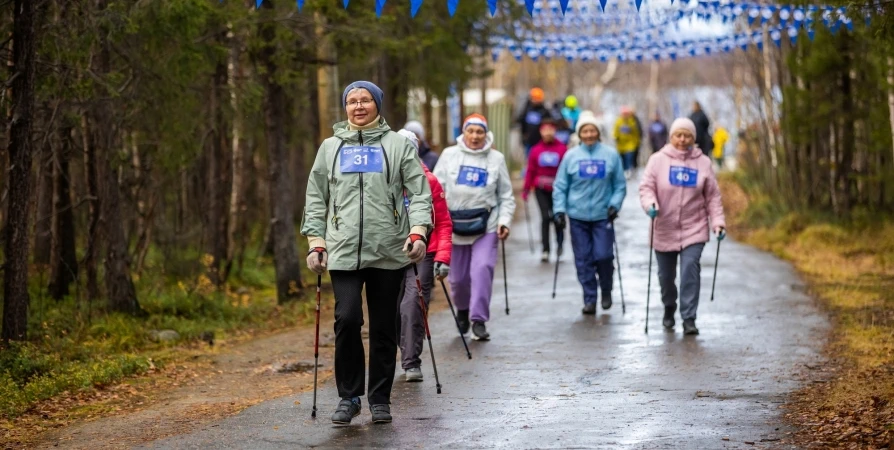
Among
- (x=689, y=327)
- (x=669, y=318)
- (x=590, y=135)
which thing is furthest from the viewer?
(x=590, y=135)

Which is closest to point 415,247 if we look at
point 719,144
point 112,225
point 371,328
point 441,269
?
point 371,328

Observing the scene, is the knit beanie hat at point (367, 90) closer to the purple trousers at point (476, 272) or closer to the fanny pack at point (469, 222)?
the fanny pack at point (469, 222)

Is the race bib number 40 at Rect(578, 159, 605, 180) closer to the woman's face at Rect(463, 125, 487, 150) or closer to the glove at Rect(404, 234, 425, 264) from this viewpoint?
the woman's face at Rect(463, 125, 487, 150)

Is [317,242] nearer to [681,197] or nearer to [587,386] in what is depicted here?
[587,386]

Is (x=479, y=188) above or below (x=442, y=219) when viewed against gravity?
above

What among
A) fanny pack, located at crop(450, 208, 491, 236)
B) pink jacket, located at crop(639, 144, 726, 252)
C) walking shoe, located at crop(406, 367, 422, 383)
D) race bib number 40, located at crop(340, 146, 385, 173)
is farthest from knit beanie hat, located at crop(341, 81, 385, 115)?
pink jacket, located at crop(639, 144, 726, 252)

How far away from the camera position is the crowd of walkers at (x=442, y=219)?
762cm

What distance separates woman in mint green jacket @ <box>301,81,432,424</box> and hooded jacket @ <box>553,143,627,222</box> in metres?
5.61

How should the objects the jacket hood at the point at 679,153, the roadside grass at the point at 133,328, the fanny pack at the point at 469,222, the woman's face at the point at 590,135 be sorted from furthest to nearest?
the woman's face at the point at 590,135 < the jacket hood at the point at 679,153 < the fanny pack at the point at 469,222 < the roadside grass at the point at 133,328

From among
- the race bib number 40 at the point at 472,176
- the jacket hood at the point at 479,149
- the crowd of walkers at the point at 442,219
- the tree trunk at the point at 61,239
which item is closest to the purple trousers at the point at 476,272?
the crowd of walkers at the point at 442,219

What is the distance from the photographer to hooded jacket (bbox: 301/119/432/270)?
757 cm

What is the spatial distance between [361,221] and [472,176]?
3.93m

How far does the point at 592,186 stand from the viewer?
520 inches

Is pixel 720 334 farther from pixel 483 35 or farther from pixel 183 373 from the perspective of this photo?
pixel 483 35
